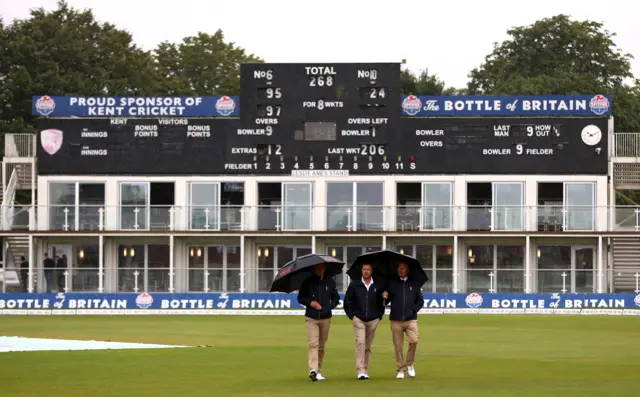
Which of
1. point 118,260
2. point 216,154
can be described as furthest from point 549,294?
point 118,260

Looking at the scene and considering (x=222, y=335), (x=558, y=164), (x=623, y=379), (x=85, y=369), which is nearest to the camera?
(x=623, y=379)

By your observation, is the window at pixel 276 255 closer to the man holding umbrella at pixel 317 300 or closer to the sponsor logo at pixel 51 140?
the sponsor logo at pixel 51 140

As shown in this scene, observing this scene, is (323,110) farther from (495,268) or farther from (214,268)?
(495,268)

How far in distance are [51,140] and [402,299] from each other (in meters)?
35.8

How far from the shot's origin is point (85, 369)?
26656mm

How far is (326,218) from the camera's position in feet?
187

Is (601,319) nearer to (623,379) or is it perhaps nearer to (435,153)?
(435,153)

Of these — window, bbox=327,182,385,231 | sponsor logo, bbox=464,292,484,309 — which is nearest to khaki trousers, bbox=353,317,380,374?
sponsor logo, bbox=464,292,484,309

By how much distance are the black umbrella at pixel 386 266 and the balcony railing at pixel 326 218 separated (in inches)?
1261

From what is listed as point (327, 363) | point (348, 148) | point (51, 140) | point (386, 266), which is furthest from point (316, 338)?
point (51, 140)

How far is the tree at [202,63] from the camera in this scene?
102938 mm

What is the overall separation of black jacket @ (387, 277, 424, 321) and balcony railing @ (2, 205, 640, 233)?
32.2m

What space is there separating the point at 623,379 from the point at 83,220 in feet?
120

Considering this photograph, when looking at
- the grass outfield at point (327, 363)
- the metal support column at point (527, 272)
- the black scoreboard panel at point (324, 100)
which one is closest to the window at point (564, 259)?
the metal support column at point (527, 272)
